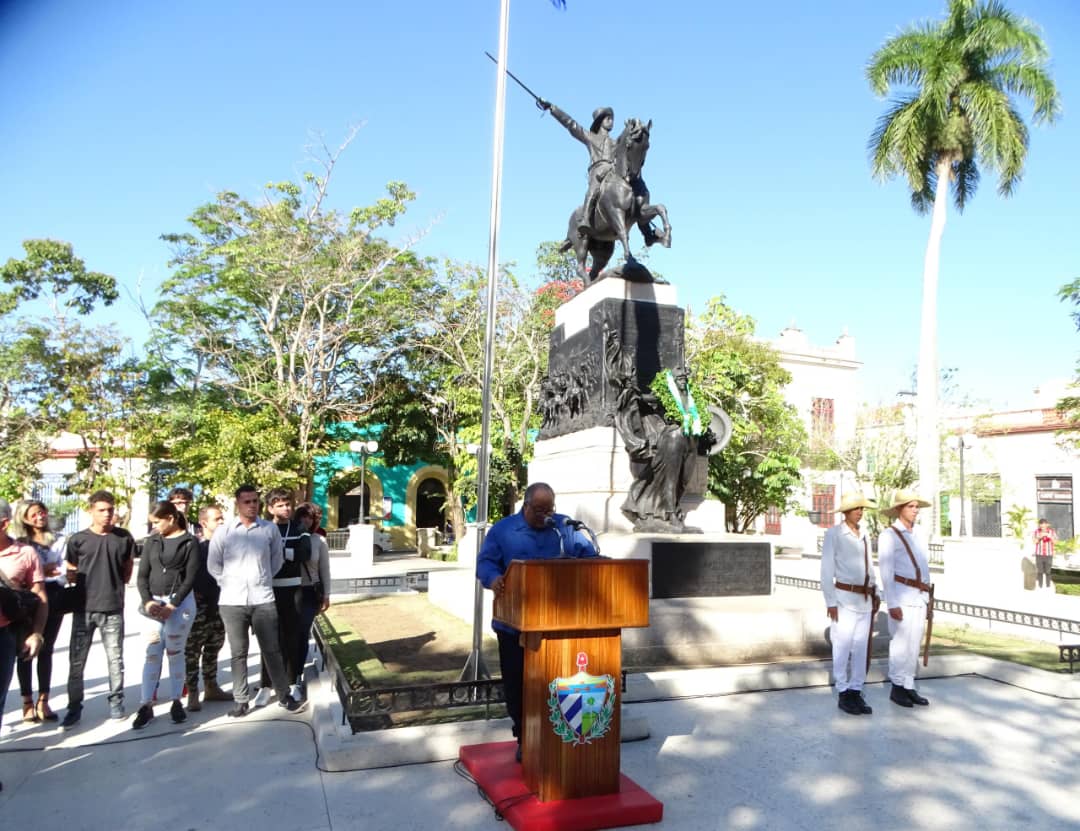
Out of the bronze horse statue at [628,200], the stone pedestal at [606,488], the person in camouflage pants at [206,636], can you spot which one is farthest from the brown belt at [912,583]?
the person in camouflage pants at [206,636]

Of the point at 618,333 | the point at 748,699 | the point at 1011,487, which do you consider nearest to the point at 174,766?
the point at 748,699

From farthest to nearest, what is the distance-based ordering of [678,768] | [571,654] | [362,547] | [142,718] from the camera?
[362,547] < [142,718] < [678,768] < [571,654]

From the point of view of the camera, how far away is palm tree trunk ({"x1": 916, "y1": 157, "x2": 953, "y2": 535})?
67.2ft

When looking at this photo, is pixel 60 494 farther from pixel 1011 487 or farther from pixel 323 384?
pixel 1011 487

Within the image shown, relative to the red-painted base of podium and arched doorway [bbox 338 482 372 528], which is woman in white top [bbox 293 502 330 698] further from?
arched doorway [bbox 338 482 372 528]

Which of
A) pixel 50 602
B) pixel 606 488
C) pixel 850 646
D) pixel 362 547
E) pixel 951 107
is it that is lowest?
pixel 362 547

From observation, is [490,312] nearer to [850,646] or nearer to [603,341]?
[603,341]

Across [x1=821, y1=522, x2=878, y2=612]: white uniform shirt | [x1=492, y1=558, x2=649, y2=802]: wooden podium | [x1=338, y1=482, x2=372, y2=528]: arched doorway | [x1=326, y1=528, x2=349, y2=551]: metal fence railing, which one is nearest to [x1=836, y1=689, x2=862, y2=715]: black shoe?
[x1=821, y1=522, x2=878, y2=612]: white uniform shirt

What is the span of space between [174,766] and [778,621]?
543cm

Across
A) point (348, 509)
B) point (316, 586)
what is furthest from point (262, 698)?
point (348, 509)

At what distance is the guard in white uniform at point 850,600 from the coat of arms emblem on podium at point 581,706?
9.03 ft

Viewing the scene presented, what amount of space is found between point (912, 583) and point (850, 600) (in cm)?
62

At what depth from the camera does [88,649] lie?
5.60 m

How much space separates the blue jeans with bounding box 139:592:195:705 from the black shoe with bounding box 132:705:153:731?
0.06 meters
